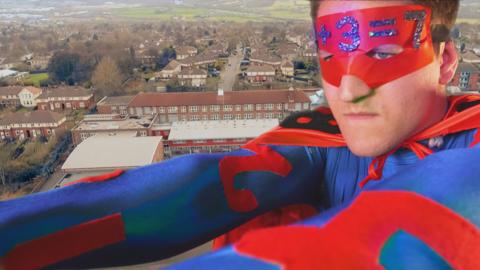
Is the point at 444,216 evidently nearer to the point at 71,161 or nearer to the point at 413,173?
the point at 413,173

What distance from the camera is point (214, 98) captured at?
744 centimetres

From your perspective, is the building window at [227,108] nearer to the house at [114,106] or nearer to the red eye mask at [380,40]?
the house at [114,106]

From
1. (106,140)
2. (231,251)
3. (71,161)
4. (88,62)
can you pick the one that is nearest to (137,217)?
(231,251)

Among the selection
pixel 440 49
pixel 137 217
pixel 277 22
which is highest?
pixel 440 49

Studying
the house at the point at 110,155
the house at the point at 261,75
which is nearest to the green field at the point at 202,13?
the house at the point at 261,75

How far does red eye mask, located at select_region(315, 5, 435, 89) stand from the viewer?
1.24 ft

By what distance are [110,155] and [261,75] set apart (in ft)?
20.3

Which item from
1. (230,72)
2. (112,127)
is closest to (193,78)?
(230,72)

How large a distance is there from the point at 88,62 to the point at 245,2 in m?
17.9

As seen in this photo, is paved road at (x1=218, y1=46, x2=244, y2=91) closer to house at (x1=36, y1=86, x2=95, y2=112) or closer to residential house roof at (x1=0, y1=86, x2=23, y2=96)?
house at (x1=36, y1=86, x2=95, y2=112)

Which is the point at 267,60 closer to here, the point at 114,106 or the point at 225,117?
the point at 225,117

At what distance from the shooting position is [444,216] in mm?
264

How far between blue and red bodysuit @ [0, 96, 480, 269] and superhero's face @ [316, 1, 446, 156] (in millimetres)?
28

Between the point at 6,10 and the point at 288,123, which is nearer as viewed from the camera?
the point at 288,123
